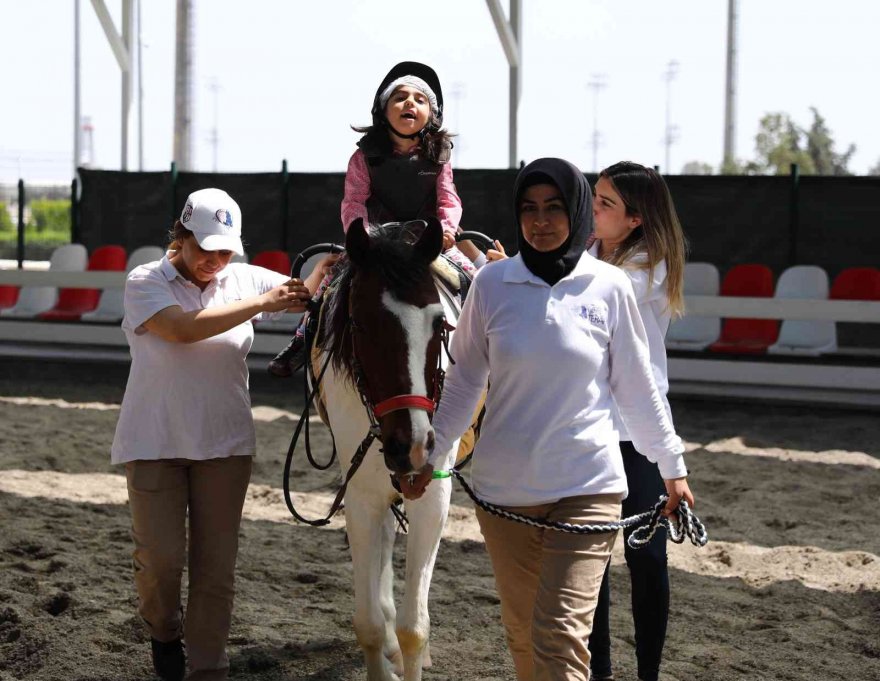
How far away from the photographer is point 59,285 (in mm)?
12680

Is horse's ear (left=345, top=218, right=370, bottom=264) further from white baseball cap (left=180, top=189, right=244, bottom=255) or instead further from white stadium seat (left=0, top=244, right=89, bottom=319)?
white stadium seat (left=0, top=244, right=89, bottom=319)

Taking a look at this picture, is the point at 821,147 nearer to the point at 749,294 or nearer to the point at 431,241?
the point at 749,294

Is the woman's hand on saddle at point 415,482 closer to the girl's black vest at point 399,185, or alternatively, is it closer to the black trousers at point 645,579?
the black trousers at point 645,579

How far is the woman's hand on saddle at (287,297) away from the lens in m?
3.64

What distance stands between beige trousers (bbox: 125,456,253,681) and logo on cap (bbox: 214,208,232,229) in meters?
0.78

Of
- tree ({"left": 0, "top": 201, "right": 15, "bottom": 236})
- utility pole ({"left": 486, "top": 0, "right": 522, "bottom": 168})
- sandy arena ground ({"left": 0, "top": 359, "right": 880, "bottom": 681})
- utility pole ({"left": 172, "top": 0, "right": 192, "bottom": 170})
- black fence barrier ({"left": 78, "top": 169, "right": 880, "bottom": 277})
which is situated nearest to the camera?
sandy arena ground ({"left": 0, "top": 359, "right": 880, "bottom": 681})

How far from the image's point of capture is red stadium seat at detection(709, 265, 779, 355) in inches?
432

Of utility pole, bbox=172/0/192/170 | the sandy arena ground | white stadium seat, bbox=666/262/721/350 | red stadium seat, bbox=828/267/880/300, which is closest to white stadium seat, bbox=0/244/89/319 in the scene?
utility pole, bbox=172/0/192/170

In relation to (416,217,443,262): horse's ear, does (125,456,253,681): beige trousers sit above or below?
below

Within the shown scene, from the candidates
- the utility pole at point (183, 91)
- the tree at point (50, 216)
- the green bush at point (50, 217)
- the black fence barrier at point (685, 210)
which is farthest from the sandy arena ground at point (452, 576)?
the tree at point (50, 216)

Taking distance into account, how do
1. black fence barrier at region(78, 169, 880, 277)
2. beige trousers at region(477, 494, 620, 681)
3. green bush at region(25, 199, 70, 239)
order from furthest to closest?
green bush at region(25, 199, 70, 239), black fence barrier at region(78, 169, 880, 277), beige trousers at region(477, 494, 620, 681)

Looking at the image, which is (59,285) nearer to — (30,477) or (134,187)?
(134,187)

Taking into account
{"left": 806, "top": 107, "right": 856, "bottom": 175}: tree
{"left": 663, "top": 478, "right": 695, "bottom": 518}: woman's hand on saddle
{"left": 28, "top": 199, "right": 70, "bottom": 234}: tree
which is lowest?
{"left": 663, "top": 478, "right": 695, "bottom": 518}: woman's hand on saddle

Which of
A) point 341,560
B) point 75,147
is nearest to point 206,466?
point 341,560
